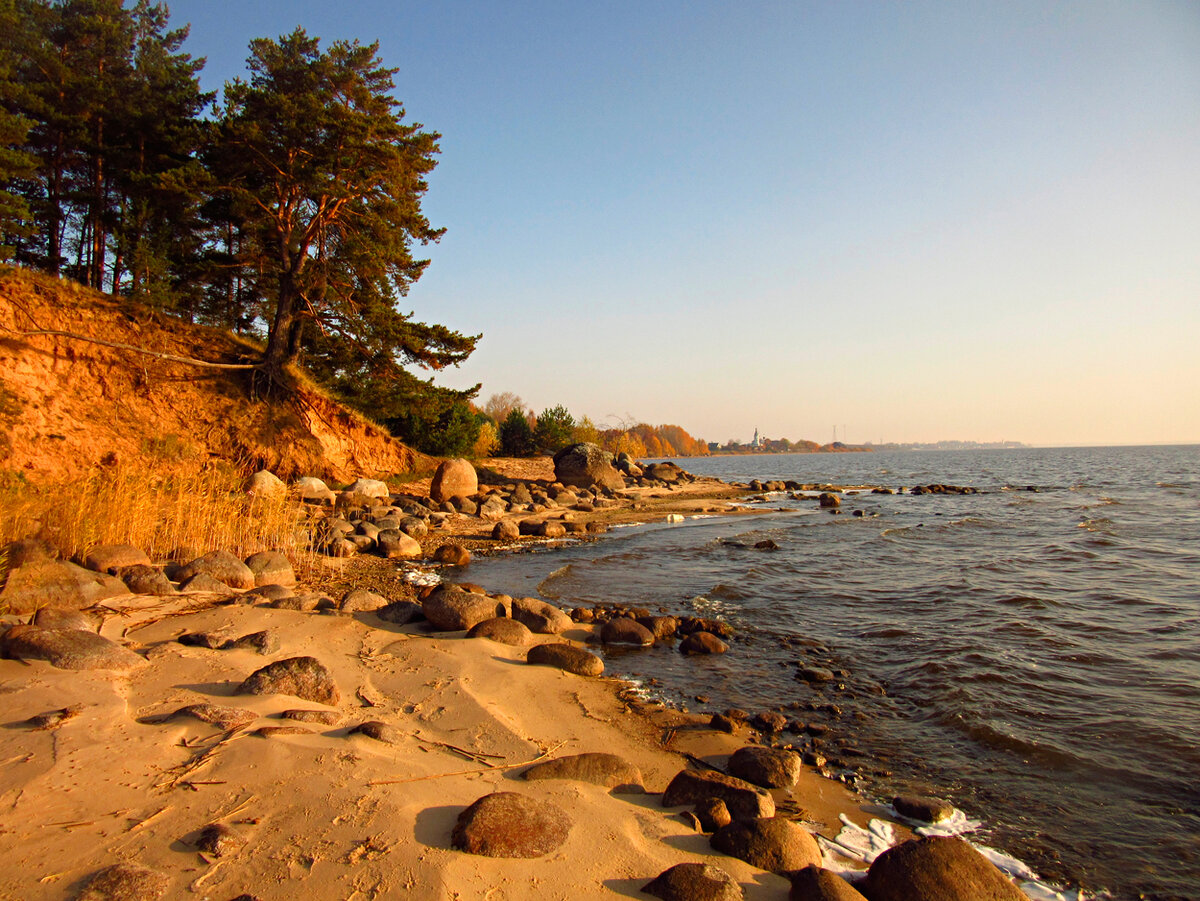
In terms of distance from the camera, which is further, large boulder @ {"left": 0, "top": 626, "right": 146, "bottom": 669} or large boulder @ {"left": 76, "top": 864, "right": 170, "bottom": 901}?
large boulder @ {"left": 0, "top": 626, "right": 146, "bottom": 669}

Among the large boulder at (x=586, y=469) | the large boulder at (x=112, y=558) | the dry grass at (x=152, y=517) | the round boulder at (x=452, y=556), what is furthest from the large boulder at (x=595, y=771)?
the large boulder at (x=586, y=469)

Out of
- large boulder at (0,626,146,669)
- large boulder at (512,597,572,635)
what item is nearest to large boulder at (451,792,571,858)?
large boulder at (0,626,146,669)

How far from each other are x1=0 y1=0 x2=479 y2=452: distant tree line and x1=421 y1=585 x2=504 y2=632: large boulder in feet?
43.1

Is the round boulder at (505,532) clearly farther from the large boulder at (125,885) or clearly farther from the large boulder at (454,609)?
the large boulder at (125,885)

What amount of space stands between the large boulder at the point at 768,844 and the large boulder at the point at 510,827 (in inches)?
38.3

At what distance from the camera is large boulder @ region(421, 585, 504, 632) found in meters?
7.73

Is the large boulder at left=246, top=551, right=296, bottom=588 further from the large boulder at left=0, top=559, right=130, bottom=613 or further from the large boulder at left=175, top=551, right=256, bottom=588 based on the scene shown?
the large boulder at left=0, top=559, right=130, bottom=613

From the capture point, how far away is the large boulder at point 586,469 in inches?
1129

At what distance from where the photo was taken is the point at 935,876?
3.35 metres

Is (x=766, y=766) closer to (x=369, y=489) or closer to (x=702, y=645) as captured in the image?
(x=702, y=645)

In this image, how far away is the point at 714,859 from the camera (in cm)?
349

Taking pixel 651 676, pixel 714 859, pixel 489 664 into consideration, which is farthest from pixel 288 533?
pixel 714 859

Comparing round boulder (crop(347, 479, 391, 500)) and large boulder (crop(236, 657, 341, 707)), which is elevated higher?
round boulder (crop(347, 479, 391, 500))

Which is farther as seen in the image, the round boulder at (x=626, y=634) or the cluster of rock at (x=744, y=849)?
the round boulder at (x=626, y=634)
